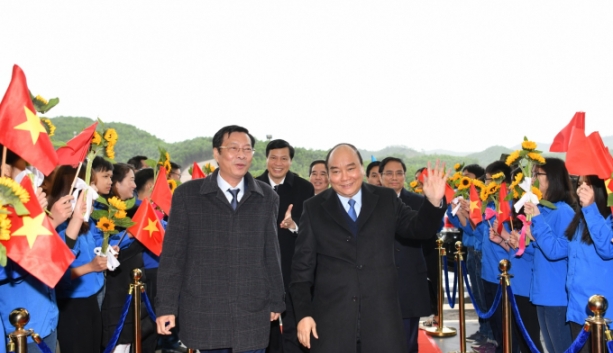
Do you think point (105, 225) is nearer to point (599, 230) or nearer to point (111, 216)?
point (111, 216)

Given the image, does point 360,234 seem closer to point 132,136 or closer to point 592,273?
point 592,273

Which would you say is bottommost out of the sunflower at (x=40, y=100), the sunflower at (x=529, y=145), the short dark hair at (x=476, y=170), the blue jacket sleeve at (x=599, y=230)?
the blue jacket sleeve at (x=599, y=230)

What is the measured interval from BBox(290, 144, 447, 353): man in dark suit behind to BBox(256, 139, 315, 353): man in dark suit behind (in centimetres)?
190

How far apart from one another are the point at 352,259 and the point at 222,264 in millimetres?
770

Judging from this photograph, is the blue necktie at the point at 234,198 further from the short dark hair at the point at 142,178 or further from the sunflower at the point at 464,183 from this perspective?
the sunflower at the point at 464,183

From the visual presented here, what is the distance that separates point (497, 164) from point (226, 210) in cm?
340

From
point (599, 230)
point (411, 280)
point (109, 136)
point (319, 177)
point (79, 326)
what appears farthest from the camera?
point (319, 177)

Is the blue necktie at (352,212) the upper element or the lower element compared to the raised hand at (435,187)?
lower

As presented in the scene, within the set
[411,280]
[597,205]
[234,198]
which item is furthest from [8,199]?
[411,280]

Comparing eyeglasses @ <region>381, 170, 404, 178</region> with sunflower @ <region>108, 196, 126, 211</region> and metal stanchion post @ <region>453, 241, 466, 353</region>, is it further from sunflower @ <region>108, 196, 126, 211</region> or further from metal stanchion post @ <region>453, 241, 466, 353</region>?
sunflower @ <region>108, 196, 126, 211</region>

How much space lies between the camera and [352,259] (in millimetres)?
3242

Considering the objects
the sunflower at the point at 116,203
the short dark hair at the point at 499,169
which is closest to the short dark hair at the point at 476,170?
the short dark hair at the point at 499,169

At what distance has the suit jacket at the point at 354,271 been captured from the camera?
319cm

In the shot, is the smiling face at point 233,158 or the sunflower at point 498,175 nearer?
the smiling face at point 233,158
